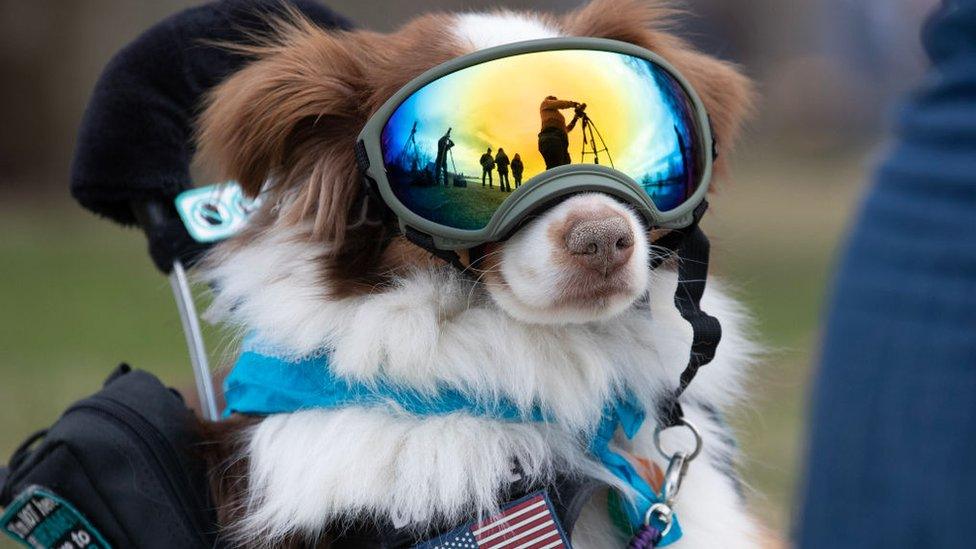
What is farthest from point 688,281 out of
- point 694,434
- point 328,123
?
point 328,123

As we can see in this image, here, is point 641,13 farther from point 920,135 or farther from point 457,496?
point 920,135

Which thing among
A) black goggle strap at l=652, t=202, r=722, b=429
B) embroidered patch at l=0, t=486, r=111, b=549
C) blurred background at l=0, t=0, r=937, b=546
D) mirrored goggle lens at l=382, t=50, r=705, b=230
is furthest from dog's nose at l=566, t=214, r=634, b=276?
blurred background at l=0, t=0, r=937, b=546

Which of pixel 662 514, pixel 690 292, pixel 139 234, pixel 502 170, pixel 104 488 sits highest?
pixel 502 170

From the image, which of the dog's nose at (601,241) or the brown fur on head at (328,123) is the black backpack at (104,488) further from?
the dog's nose at (601,241)

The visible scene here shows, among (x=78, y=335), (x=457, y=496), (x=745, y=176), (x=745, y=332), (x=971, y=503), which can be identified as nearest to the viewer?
(x=971, y=503)

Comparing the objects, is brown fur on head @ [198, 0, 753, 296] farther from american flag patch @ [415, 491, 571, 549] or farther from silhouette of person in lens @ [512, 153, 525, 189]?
american flag patch @ [415, 491, 571, 549]

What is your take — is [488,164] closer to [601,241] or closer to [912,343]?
[601,241]

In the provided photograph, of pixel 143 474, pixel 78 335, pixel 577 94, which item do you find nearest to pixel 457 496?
pixel 143 474

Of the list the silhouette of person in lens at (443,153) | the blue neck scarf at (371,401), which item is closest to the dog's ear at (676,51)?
the silhouette of person in lens at (443,153)
